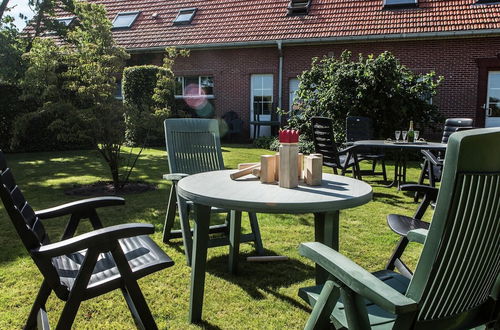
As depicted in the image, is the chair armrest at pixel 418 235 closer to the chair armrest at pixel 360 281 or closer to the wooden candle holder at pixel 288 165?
the chair armrest at pixel 360 281

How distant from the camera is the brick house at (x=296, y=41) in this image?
11727 mm

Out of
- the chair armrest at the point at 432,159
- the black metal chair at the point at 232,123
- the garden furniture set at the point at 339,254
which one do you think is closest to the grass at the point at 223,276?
the garden furniture set at the point at 339,254

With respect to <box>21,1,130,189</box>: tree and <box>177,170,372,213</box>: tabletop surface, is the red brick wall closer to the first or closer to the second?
<box>21,1,130,189</box>: tree

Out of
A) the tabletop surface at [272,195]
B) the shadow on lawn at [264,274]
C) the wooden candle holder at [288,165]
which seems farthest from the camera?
the shadow on lawn at [264,274]

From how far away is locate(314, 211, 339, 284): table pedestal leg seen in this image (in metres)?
2.05

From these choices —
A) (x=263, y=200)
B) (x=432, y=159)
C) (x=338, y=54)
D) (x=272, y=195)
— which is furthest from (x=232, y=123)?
(x=263, y=200)

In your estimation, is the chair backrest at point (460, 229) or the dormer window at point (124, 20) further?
the dormer window at point (124, 20)

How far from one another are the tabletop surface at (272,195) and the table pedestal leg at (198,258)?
157 millimetres

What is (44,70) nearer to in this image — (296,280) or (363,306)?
(296,280)

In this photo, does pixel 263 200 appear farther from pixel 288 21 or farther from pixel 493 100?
pixel 288 21

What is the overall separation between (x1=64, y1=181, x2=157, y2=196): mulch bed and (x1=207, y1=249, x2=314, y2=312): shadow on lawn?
3108 mm

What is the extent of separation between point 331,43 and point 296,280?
37.0 feet

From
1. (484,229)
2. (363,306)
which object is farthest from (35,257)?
(484,229)

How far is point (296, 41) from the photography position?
1293 cm
